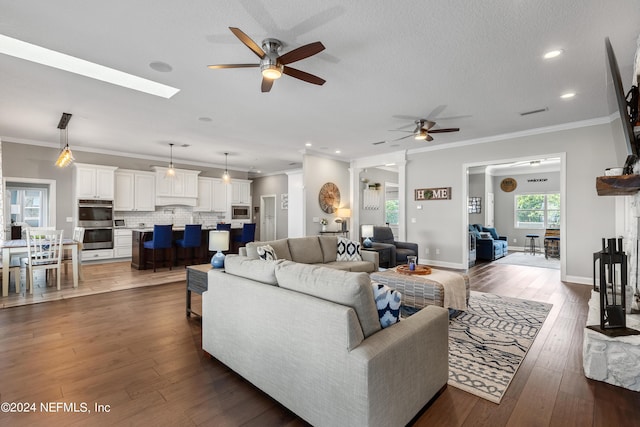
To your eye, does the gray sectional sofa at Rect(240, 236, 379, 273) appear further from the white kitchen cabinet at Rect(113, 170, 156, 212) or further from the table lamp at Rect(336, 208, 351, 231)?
the white kitchen cabinet at Rect(113, 170, 156, 212)

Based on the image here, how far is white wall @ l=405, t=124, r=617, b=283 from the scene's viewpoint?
500cm

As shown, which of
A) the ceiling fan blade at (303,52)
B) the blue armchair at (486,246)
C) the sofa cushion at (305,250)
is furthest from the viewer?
the blue armchair at (486,246)

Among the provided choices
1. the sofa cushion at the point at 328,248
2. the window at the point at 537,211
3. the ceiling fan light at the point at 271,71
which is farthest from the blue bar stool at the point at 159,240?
the window at the point at 537,211

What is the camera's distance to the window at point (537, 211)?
9820mm

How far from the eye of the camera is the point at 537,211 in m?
10.1

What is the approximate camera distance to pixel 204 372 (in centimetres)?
230

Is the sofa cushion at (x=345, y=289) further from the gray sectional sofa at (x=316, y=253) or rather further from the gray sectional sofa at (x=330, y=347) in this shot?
the gray sectional sofa at (x=316, y=253)

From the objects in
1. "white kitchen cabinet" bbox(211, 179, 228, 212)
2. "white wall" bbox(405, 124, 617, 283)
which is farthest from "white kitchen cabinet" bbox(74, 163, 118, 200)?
"white wall" bbox(405, 124, 617, 283)

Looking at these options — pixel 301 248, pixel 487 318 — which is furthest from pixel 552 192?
pixel 301 248

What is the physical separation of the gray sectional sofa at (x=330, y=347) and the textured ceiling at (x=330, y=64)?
2.14m

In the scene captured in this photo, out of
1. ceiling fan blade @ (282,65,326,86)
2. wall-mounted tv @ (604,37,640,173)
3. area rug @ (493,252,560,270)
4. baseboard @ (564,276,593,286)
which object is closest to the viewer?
wall-mounted tv @ (604,37,640,173)

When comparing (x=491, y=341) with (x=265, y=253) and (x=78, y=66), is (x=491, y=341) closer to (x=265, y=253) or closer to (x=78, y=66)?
(x=265, y=253)

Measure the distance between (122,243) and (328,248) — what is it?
5.93m

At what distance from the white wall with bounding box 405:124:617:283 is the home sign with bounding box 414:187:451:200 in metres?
0.10
